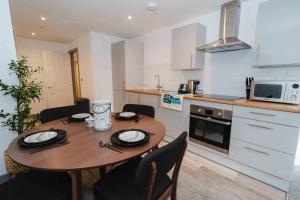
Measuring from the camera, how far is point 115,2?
7.29 feet

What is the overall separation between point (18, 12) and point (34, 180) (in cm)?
299

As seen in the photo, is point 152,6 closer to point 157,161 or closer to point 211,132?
point 211,132

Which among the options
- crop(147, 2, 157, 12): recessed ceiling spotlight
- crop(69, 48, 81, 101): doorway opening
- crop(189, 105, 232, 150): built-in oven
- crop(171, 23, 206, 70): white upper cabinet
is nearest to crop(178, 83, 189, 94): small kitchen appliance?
crop(171, 23, 206, 70): white upper cabinet

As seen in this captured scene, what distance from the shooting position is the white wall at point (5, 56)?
155 cm

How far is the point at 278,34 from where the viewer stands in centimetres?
170

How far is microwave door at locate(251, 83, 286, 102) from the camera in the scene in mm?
1680

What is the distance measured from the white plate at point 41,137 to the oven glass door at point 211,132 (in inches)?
71.4

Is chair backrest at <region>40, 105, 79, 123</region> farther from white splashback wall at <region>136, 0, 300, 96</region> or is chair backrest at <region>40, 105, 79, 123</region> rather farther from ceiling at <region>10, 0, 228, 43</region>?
white splashback wall at <region>136, 0, 300, 96</region>

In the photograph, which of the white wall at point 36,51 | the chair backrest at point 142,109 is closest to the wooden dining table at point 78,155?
the chair backrest at point 142,109

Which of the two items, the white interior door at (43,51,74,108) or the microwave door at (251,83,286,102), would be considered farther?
the white interior door at (43,51,74,108)

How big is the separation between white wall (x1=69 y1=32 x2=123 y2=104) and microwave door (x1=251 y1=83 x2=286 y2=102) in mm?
3204

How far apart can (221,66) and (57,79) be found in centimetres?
481

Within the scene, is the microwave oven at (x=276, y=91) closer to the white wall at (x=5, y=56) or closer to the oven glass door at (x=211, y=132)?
the oven glass door at (x=211, y=132)

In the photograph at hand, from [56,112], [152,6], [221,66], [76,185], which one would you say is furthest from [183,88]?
[76,185]
